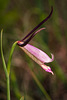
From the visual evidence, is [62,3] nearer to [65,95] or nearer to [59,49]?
[59,49]

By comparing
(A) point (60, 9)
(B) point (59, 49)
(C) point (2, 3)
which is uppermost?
(C) point (2, 3)

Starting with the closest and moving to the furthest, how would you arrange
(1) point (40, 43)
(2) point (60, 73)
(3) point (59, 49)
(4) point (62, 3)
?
(2) point (60, 73) < (1) point (40, 43) < (3) point (59, 49) < (4) point (62, 3)

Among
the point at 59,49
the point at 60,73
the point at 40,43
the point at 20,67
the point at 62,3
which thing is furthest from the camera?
the point at 62,3

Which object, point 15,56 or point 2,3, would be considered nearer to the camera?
point 2,3

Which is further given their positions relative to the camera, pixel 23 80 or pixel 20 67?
pixel 20 67

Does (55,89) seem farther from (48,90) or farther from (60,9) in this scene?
(60,9)

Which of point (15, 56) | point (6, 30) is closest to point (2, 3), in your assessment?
point (6, 30)

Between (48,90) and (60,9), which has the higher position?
(60,9)

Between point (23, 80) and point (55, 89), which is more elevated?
point (23, 80)

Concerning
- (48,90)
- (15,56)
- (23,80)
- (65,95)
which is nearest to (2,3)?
(15,56)
